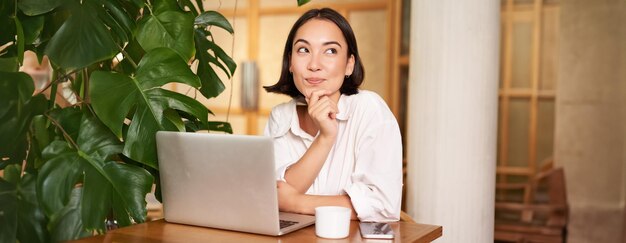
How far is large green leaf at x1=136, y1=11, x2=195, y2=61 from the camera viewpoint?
6.39 ft

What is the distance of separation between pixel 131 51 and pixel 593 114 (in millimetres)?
3450

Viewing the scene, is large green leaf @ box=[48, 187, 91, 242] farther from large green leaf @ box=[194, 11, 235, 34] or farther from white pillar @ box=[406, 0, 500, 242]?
white pillar @ box=[406, 0, 500, 242]

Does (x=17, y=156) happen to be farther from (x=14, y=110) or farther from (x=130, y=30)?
(x=130, y=30)

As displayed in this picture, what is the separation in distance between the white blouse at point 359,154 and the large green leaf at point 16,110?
0.67m

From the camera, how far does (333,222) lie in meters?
1.45

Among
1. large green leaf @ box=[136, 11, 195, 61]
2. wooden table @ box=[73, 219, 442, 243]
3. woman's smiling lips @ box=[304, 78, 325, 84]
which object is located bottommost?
wooden table @ box=[73, 219, 442, 243]

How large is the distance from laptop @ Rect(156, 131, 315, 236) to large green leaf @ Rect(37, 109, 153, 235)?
127 mm

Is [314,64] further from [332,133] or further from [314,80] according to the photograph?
[332,133]

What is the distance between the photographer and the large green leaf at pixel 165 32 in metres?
1.95

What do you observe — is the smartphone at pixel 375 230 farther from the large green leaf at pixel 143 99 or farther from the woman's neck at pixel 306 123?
the large green leaf at pixel 143 99

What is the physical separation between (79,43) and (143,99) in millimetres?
208

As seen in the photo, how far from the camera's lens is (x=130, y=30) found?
6.57ft

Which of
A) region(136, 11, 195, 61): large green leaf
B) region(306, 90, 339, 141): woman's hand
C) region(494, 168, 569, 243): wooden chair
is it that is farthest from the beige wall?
region(136, 11, 195, 61): large green leaf

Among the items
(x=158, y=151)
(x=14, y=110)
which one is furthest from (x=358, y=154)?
(x=14, y=110)
